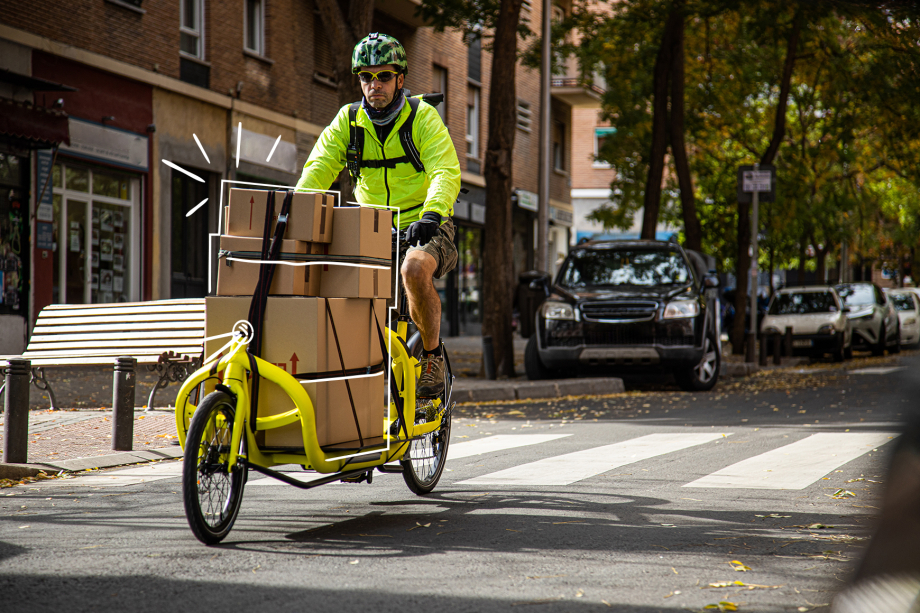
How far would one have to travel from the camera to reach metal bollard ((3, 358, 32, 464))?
6.80 meters

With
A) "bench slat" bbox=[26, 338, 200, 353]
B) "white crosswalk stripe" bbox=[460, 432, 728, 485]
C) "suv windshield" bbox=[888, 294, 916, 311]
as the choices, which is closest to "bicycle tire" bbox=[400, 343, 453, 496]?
"white crosswalk stripe" bbox=[460, 432, 728, 485]

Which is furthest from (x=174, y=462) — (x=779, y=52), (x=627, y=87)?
(x=779, y=52)

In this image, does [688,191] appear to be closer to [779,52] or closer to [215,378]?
[779,52]

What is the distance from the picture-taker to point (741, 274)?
22984mm

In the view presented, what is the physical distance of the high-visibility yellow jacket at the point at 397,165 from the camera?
5.36m

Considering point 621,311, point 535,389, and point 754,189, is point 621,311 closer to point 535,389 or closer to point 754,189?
point 535,389

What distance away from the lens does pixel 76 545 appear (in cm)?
454

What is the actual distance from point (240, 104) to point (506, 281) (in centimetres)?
752

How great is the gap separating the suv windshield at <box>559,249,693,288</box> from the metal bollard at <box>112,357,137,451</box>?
26.9 feet

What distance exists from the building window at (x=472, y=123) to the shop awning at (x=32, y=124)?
17.4 metres

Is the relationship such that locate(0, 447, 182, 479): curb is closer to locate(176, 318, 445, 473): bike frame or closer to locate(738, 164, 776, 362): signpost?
locate(176, 318, 445, 473): bike frame

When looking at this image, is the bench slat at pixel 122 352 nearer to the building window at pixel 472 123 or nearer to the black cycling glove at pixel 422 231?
the black cycling glove at pixel 422 231

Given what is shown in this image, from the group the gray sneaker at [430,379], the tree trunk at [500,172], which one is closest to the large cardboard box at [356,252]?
the gray sneaker at [430,379]

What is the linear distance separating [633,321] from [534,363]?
1520 mm
